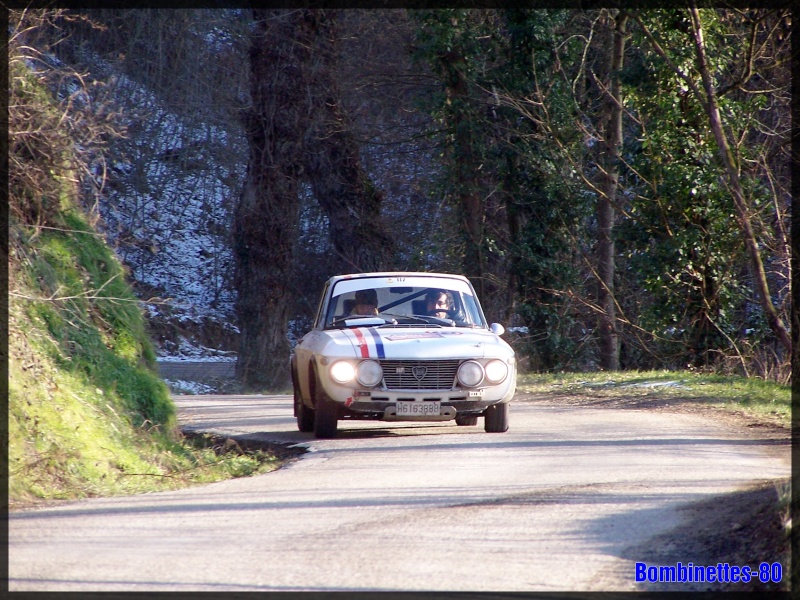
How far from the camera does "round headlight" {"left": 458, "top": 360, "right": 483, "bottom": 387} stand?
1136 cm

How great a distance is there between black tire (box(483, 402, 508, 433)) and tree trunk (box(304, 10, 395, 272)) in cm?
1810

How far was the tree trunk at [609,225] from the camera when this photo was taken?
91.3ft

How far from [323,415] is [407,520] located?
466 centimetres

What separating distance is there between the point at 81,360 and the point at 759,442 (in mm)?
6900

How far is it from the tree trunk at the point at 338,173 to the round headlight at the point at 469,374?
1831cm

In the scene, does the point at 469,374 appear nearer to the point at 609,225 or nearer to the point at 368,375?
the point at 368,375

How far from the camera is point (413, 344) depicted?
11469mm

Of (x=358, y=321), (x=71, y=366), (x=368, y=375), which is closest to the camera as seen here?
(x=71, y=366)

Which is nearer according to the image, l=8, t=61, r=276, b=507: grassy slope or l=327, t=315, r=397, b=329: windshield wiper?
l=8, t=61, r=276, b=507: grassy slope

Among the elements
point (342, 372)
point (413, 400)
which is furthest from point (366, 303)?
point (413, 400)

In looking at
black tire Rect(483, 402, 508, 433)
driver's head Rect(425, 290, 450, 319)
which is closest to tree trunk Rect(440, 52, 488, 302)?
driver's head Rect(425, 290, 450, 319)

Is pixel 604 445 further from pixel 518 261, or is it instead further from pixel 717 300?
pixel 518 261

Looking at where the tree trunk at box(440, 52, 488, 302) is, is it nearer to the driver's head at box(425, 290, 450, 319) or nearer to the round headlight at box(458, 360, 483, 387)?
the driver's head at box(425, 290, 450, 319)

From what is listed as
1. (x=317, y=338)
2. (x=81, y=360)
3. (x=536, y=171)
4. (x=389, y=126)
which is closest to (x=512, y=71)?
(x=536, y=171)
